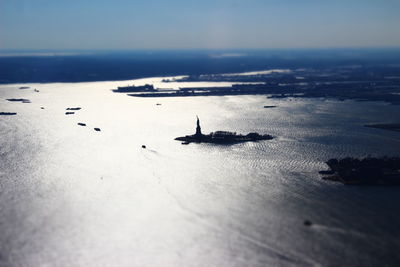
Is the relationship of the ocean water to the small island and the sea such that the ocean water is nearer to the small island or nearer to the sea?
the sea

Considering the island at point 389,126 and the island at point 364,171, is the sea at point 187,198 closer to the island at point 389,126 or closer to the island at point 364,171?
the island at point 364,171

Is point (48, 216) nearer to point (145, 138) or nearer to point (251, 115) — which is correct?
point (145, 138)

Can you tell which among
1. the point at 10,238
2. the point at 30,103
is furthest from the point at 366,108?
the point at 10,238

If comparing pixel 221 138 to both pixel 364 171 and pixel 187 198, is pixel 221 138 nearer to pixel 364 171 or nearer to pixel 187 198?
pixel 364 171

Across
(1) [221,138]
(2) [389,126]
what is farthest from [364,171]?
(2) [389,126]

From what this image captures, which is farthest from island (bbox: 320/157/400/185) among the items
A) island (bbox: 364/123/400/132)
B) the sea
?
island (bbox: 364/123/400/132)

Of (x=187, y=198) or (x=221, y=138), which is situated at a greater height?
(x=221, y=138)
